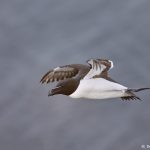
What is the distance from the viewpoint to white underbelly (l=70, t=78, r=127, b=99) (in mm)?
11820

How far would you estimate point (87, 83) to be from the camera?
38.9 feet

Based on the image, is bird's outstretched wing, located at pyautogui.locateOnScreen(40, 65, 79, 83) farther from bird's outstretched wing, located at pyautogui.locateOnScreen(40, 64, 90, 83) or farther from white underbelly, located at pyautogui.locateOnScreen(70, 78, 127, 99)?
white underbelly, located at pyautogui.locateOnScreen(70, 78, 127, 99)

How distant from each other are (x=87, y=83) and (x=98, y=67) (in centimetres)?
46

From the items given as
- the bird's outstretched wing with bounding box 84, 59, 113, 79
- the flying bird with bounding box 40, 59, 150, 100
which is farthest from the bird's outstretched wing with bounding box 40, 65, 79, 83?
the bird's outstretched wing with bounding box 84, 59, 113, 79

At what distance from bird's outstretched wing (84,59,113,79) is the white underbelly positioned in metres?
0.12

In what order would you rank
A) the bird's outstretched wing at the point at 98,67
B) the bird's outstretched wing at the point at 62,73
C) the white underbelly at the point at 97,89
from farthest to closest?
the bird's outstretched wing at the point at 62,73
the white underbelly at the point at 97,89
the bird's outstretched wing at the point at 98,67

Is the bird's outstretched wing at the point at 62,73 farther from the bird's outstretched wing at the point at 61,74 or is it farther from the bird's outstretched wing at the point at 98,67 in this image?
the bird's outstretched wing at the point at 98,67

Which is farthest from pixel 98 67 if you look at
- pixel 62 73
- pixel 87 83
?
pixel 62 73

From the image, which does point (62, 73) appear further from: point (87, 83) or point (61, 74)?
point (87, 83)

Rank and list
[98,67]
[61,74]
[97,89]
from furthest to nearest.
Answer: [61,74] < [97,89] < [98,67]

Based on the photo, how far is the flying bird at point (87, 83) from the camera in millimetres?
11828

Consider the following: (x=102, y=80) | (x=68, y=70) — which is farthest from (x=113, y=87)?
(x=68, y=70)

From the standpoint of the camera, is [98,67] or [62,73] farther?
[62,73]

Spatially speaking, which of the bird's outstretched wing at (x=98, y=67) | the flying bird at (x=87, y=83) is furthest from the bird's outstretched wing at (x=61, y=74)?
the bird's outstretched wing at (x=98, y=67)
